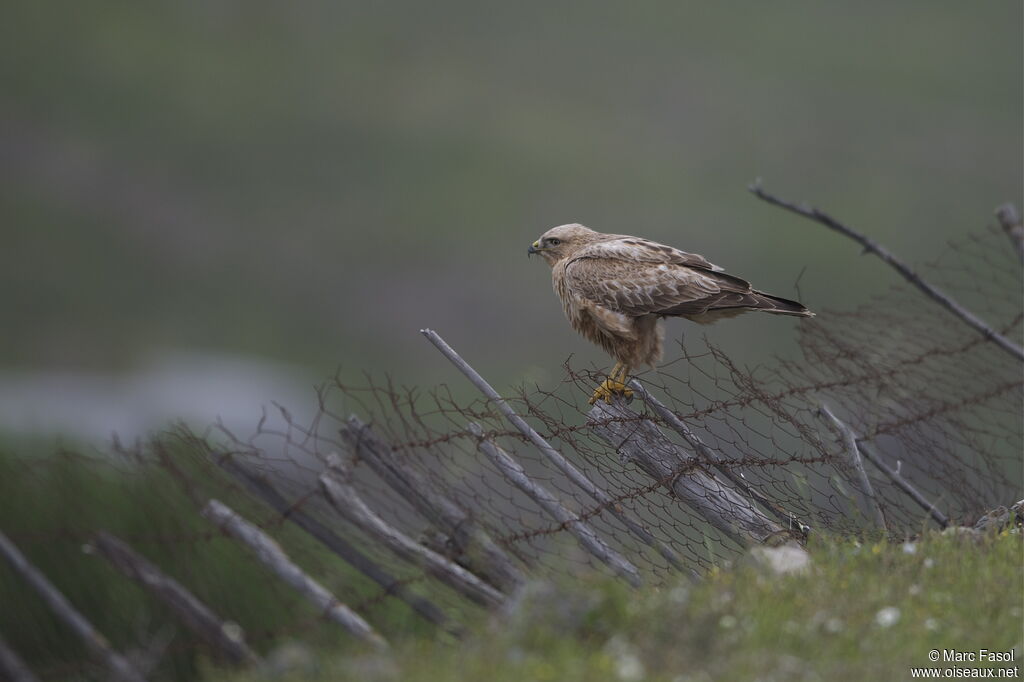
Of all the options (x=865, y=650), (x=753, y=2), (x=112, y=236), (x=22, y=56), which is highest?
(x=753, y=2)

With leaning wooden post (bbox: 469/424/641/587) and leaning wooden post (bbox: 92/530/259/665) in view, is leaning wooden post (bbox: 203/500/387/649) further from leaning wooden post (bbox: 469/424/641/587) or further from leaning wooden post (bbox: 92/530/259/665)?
leaning wooden post (bbox: 469/424/641/587)

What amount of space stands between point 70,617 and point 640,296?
445 centimetres

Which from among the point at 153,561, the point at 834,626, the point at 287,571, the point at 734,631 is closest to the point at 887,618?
the point at 834,626

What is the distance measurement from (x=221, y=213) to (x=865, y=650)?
6169cm

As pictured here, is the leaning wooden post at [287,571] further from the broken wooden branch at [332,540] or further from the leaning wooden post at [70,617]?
the leaning wooden post at [70,617]

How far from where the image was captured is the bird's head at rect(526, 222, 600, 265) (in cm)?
930

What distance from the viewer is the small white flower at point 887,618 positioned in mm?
5164

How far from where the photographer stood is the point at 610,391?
25.4 feet

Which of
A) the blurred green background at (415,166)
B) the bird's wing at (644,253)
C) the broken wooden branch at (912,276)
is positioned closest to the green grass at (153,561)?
the bird's wing at (644,253)

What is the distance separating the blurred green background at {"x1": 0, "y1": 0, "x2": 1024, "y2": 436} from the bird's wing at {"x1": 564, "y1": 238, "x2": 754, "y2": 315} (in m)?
30.3

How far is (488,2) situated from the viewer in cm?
7506

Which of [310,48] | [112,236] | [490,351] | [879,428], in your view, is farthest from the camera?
[310,48]

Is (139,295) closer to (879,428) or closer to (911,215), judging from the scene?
(911,215)

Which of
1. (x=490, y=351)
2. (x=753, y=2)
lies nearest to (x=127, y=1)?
(x=753, y=2)
